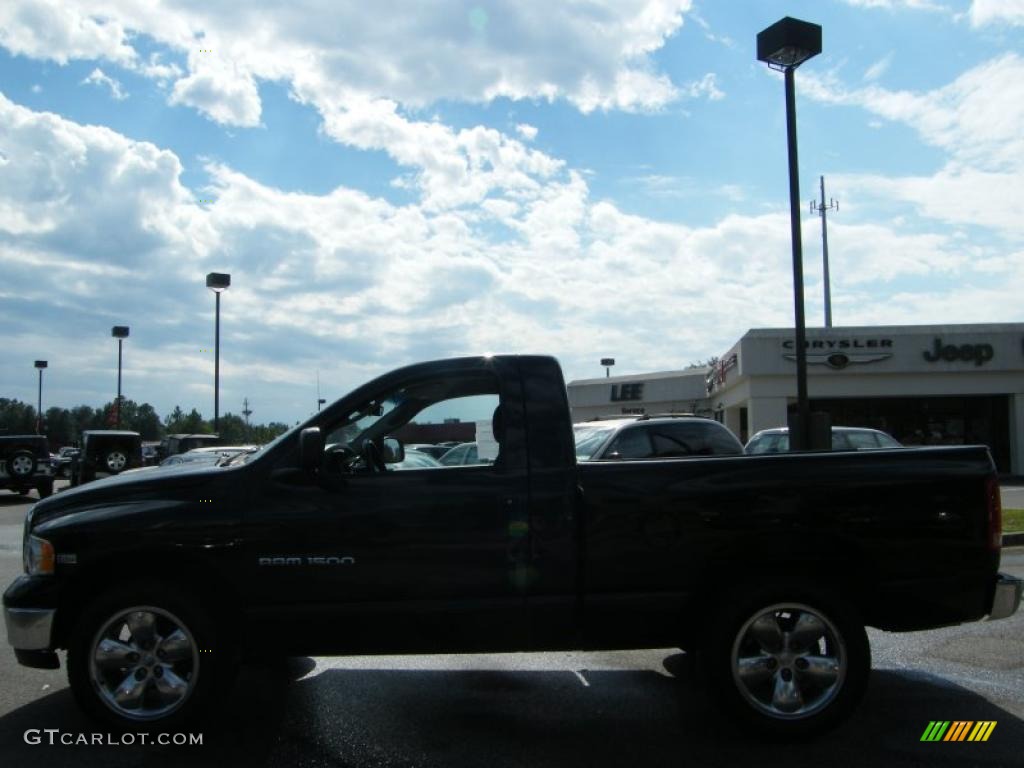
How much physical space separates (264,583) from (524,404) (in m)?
1.76

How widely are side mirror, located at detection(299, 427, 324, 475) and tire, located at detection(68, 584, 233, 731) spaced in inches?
39.7

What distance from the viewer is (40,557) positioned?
15.8ft

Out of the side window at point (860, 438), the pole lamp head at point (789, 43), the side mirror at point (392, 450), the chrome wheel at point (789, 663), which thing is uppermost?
the pole lamp head at point (789, 43)

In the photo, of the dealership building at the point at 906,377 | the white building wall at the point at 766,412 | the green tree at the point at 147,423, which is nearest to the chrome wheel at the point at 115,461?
the dealership building at the point at 906,377

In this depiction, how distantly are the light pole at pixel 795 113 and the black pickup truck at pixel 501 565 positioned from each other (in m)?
8.00

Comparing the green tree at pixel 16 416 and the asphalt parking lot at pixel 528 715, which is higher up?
the green tree at pixel 16 416

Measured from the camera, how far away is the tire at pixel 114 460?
82.2 ft

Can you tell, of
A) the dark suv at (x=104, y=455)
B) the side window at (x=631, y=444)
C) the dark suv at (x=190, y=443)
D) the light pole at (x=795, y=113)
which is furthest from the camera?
the dark suv at (x=190, y=443)

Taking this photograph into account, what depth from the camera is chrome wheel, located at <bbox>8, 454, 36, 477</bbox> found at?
958 inches

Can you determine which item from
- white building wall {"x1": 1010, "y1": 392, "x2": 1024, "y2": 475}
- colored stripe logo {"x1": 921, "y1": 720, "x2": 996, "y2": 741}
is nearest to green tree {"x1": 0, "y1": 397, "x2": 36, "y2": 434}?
white building wall {"x1": 1010, "y1": 392, "x2": 1024, "y2": 475}

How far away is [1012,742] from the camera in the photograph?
4.67 meters

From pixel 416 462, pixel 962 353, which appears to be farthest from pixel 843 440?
pixel 962 353

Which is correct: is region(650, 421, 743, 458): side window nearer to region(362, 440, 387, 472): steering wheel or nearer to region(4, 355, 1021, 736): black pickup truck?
region(4, 355, 1021, 736): black pickup truck

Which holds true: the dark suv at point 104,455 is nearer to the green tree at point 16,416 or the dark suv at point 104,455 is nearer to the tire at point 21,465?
the tire at point 21,465
